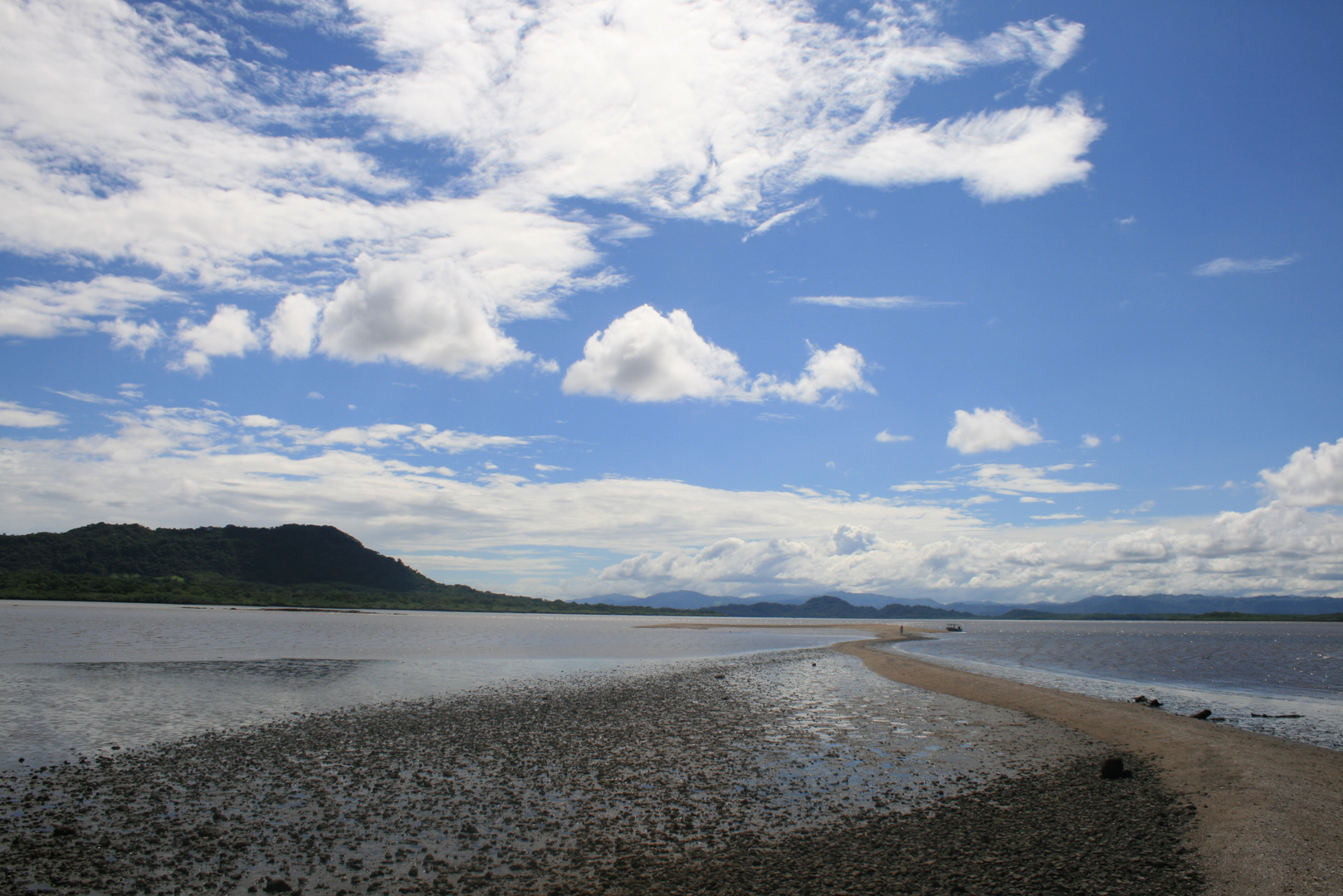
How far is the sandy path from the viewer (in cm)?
1198

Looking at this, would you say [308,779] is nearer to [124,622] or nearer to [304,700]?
[304,700]

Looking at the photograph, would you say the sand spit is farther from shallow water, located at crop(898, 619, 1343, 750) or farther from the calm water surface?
shallow water, located at crop(898, 619, 1343, 750)

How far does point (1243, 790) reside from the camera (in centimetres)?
1688

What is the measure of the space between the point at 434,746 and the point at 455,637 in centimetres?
6656

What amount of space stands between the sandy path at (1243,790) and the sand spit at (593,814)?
2.51 ft

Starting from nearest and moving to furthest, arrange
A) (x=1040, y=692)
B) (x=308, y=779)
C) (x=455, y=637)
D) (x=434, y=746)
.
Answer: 1. (x=308, y=779)
2. (x=434, y=746)
3. (x=1040, y=692)
4. (x=455, y=637)

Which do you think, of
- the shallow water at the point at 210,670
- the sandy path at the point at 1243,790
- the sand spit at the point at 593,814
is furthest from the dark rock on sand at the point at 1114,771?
the shallow water at the point at 210,670

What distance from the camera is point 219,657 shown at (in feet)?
157

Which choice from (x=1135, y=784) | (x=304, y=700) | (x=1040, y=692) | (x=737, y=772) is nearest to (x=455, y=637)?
(x=304, y=700)

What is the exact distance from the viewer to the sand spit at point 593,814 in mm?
11703

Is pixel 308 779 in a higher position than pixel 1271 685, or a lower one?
higher

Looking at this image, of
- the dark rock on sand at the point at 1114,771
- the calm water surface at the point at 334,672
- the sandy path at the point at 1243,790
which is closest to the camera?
the sandy path at the point at 1243,790

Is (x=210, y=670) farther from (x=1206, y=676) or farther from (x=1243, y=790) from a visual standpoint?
(x=1206, y=676)

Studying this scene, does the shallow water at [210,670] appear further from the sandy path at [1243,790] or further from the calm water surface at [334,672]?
the sandy path at [1243,790]
